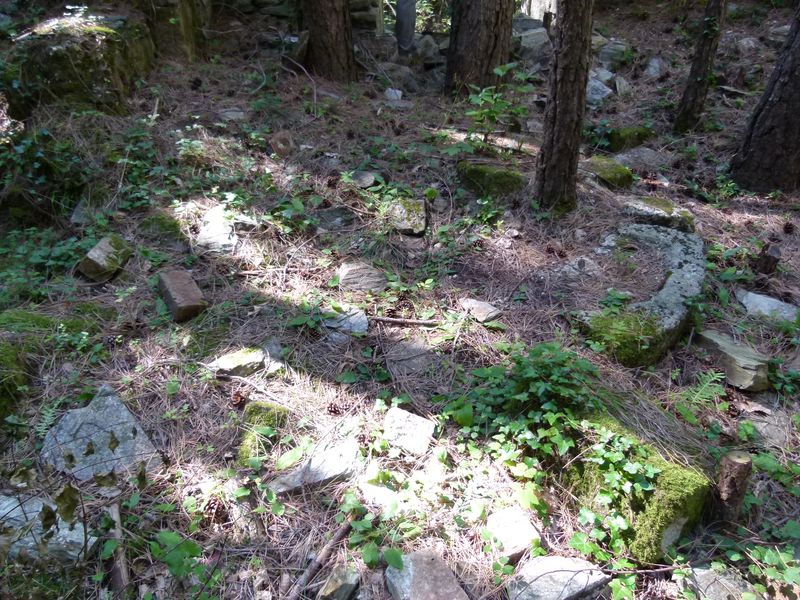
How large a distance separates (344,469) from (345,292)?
4.42 ft

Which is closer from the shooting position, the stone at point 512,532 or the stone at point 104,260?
the stone at point 512,532

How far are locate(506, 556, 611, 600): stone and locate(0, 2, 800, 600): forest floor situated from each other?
0.22ft

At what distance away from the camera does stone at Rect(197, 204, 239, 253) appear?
12.4ft

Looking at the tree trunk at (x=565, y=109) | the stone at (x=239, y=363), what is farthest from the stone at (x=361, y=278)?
the tree trunk at (x=565, y=109)

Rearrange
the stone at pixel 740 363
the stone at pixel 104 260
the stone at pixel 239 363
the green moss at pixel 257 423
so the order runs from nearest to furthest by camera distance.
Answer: the green moss at pixel 257 423
the stone at pixel 239 363
the stone at pixel 740 363
the stone at pixel 104 260

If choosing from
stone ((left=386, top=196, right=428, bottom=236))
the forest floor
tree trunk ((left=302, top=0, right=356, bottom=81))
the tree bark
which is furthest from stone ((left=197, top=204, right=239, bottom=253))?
the tree bark

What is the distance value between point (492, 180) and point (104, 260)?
293 cm

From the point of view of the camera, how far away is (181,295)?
327cm

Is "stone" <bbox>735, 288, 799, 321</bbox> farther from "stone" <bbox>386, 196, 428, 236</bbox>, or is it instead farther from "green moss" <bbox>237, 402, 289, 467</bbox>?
"green moss" <bbox>237, 402, 289, 467</bbox>

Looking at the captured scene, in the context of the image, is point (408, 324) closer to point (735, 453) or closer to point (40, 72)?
point (735, 453)

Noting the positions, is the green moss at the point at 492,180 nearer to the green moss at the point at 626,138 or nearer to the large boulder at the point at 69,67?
the green moss at the point at 626,138

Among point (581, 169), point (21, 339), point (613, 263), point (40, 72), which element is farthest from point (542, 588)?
point (40, 72)

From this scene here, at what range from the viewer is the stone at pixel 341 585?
2.09m

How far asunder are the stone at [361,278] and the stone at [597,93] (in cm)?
410
